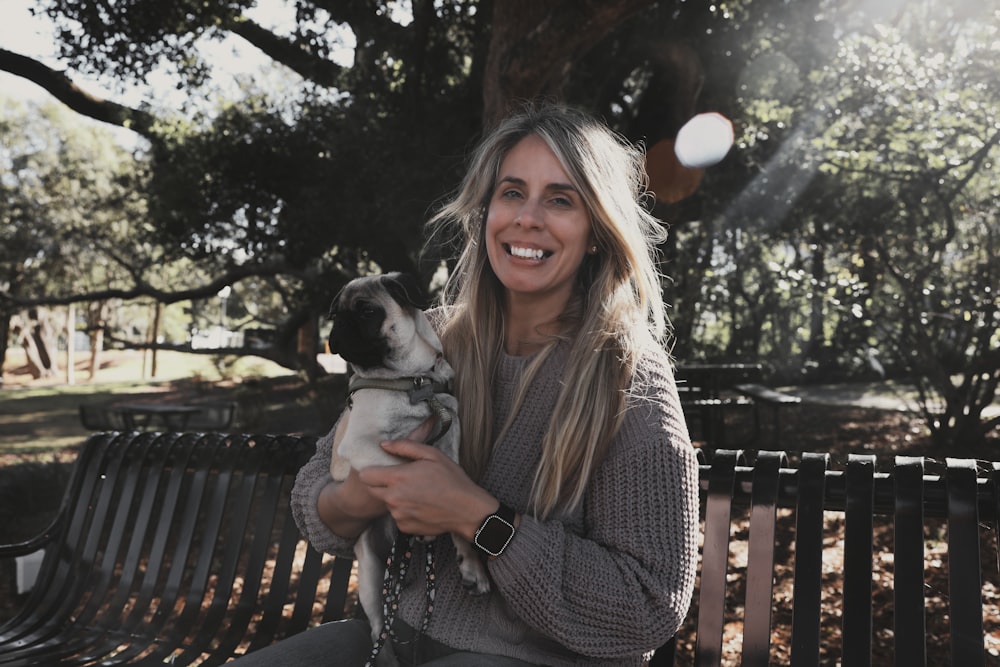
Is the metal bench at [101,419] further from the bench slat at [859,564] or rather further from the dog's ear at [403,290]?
the bench slat at [859,564]

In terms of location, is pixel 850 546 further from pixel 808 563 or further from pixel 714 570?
pixel 714 570

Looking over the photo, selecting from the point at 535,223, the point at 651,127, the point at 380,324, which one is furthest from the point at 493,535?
the point at 651,127

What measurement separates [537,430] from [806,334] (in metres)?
19.2

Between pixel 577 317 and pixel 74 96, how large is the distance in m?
11.6

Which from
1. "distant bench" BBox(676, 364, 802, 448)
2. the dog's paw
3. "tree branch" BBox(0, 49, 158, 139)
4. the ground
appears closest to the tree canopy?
"tree branch" BBox(0, 49, 158, 139)

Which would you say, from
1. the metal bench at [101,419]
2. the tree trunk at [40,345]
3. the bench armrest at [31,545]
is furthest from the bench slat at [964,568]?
the tree trunk at [40,345]

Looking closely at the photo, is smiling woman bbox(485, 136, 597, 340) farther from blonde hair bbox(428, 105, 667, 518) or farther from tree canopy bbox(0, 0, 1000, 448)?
tree canopy bbox(0, 0, 1000, 448)

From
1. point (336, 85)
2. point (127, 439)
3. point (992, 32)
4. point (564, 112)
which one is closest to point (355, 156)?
point (336, 85)

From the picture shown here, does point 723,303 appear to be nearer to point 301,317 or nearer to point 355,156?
point 301,317

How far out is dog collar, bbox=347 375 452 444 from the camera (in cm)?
210

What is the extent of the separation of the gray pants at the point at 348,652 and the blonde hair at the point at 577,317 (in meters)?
0.43

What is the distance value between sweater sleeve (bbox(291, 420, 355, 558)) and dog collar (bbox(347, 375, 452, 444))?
1.43 feet

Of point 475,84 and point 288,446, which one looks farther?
point 475,84

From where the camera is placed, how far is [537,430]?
225 cm
